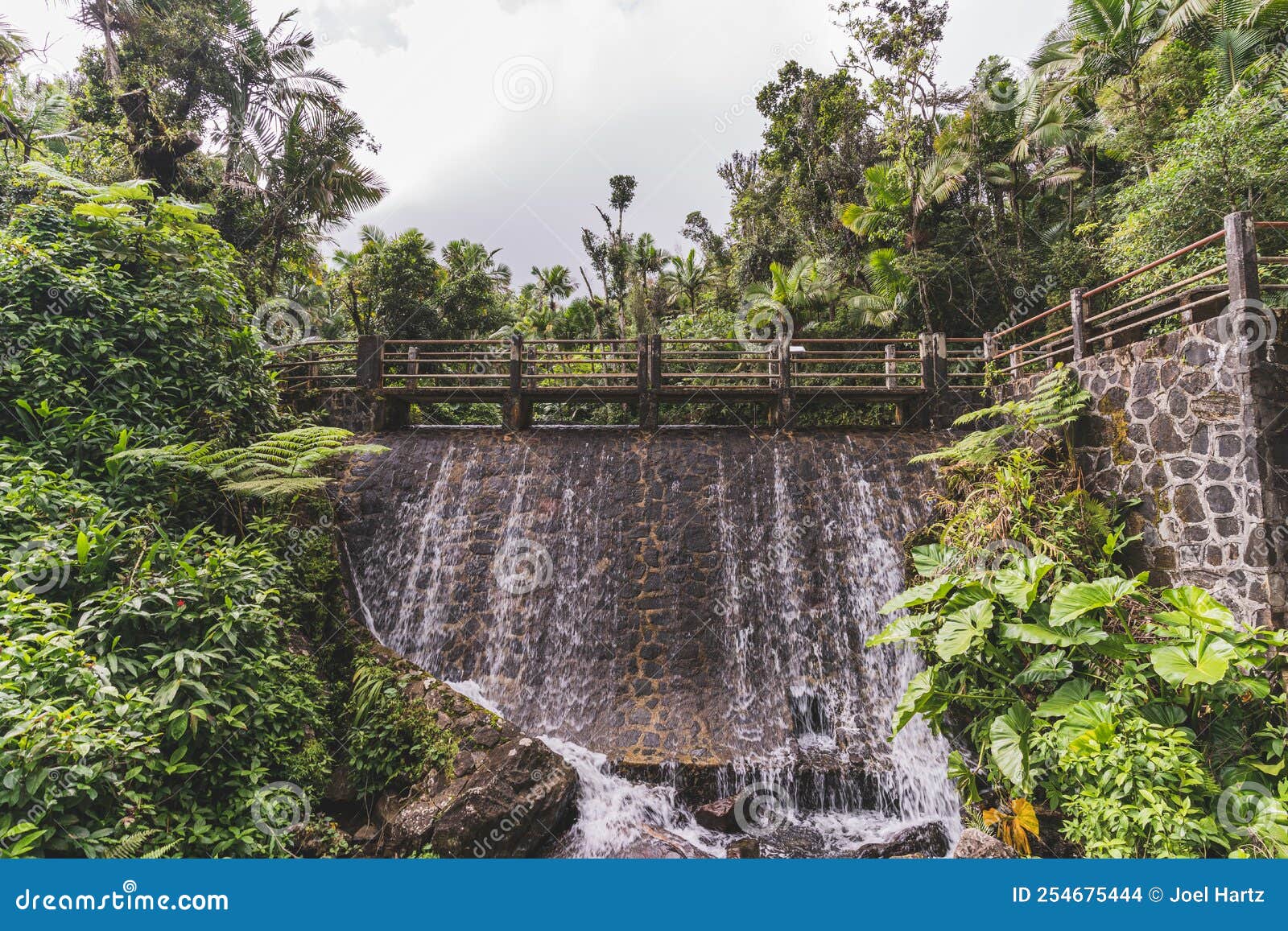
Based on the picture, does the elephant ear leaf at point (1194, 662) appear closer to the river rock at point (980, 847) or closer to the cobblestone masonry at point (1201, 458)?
the cobblestone masonry at point (1201, 458)

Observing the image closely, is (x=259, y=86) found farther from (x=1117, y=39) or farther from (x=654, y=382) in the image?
(x=1117, y=39)

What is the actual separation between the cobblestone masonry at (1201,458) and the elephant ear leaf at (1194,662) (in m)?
1.37

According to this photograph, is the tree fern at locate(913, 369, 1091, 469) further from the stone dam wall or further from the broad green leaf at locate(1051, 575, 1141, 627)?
the broad green leaf at locate(1051, 575, 1141, 627)

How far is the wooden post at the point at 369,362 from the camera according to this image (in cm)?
966

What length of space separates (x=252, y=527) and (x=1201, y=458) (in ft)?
29.4

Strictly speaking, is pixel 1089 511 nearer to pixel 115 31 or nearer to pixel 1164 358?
pixel 1164 358

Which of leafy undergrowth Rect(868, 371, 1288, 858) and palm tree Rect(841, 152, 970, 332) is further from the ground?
palm tree Rect(841, 152, 970, 332)

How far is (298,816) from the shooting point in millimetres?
4152

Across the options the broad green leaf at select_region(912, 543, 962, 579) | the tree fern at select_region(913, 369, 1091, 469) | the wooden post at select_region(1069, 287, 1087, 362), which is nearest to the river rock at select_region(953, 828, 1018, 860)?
the broad green leaf at select_region(912, 543, 962, 579)

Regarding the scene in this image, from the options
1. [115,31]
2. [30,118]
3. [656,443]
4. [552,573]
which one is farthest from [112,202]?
[115,31]

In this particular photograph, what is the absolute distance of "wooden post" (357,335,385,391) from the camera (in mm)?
9664

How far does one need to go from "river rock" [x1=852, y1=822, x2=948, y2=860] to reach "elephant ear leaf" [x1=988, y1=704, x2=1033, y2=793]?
3.15ft

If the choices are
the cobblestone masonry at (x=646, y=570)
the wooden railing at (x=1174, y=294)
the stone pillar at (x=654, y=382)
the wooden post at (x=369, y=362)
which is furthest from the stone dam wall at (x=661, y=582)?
the wooden railing at (x=1174, y=294)

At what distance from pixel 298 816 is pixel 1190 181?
1284 centimetres
